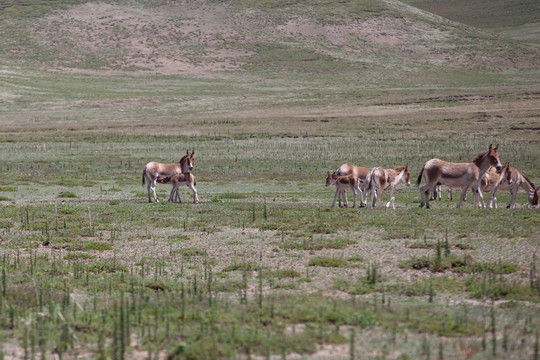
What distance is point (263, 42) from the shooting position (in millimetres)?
130375

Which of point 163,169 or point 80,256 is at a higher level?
point 163,169

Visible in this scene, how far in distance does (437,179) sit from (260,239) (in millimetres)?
8054

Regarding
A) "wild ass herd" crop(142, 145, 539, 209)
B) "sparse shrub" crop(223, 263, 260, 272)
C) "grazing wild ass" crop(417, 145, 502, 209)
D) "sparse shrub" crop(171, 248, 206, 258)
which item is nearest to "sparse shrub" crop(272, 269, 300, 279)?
"sparse shrub" crop(223, 263, 260, 272)

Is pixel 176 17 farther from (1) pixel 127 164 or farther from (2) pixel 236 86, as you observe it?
(1) pixel 127 164

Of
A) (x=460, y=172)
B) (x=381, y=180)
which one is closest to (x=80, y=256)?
(x=381, y=180)

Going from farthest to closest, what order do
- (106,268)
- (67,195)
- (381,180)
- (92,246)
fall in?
(67,195)
(381,180)
(92,246)
(106,268)

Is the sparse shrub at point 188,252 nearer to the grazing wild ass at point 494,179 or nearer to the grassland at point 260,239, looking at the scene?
the grassland at point 260,239

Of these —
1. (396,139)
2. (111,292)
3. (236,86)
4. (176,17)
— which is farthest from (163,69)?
(111,292)

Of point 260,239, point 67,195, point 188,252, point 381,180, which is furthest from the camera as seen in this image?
point 67,195

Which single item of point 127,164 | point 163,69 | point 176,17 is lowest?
point 127,164

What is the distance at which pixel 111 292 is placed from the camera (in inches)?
450

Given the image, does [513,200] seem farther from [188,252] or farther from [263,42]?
[263,42]

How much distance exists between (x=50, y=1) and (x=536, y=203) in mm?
147106

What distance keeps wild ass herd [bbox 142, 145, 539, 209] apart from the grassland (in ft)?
3.01
